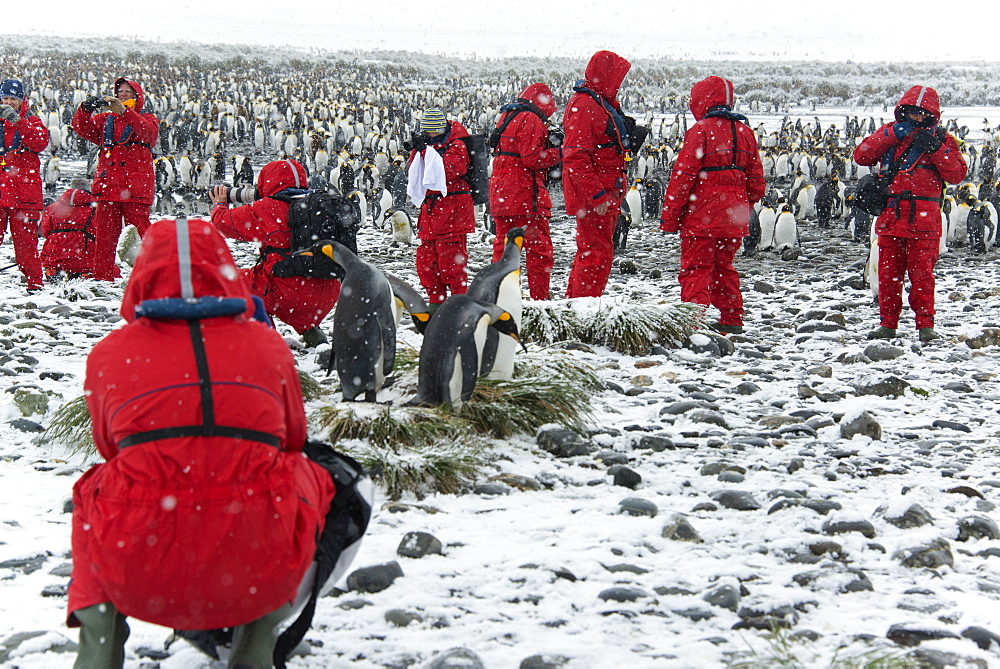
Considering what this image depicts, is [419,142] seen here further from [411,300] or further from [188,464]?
[188,464]

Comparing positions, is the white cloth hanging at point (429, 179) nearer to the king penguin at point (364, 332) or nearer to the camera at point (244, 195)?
the camera at point (244, 195)

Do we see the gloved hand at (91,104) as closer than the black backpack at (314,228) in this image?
No

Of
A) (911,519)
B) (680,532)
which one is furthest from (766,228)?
(680,532)

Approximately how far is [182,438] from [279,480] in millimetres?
167

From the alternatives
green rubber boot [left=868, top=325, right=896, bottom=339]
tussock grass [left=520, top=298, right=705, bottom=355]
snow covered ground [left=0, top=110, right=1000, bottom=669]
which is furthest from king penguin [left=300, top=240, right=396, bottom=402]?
green rubber boot [left=868, top=325, right=896, bottom=339]

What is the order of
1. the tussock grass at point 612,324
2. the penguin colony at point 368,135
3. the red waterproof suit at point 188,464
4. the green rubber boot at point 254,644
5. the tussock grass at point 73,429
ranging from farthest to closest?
the penguin colony at point 368,135 < the tussock grass at point 612,324 < the tussock grass at point 73,429 < the green rubber boot at point 254,644 < the red waterproof suit at point 188,464

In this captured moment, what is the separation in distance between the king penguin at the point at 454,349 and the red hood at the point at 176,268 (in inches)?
67.9

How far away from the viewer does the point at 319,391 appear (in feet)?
12.0

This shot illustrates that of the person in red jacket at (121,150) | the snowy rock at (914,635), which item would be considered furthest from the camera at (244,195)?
the snowy rock at (914,635)

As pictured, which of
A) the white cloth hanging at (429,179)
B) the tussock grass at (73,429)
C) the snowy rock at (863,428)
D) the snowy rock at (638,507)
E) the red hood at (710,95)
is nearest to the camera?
the snowy rock at (638,507)

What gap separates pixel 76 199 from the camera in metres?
6.18

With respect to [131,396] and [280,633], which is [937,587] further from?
[131,396]

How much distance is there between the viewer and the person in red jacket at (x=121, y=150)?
19.1 ft

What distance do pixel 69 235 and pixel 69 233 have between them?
0.01 m
